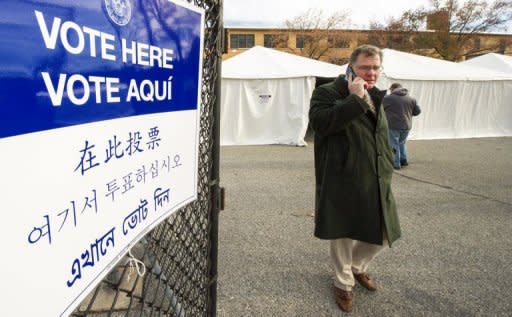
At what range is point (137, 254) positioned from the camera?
314 centimetres

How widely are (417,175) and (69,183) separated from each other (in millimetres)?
6713

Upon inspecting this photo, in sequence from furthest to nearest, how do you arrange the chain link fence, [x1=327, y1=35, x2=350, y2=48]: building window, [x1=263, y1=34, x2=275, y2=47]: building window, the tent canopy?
[x1=263, y1=34, x2=275, y2=47]: building window
[x1=327, y1=35, x2=350, y2=48]: building window
the tent canopy
the chain link fence

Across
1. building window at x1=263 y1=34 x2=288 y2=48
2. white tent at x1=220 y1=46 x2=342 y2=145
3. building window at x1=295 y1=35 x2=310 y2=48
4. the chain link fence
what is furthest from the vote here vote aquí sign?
building window at x1=263 y1=34 x2=288 y2=48

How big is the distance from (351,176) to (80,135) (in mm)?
1800

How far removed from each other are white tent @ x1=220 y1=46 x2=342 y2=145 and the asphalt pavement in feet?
12.2

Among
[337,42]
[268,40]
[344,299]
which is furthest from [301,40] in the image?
[344,299]

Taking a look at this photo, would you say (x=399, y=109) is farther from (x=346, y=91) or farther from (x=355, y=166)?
(x=355, y=166)

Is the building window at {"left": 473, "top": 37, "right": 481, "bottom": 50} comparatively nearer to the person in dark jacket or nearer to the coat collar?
the person in dark jacket

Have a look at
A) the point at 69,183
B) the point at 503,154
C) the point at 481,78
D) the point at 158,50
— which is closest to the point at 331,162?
the point at 158,50

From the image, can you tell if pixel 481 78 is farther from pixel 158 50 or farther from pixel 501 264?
pixel 158 50

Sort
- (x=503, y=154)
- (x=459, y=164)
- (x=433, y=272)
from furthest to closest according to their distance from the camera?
(x=503, y=154) < (x=459, y=164) < (x=433, y=272)

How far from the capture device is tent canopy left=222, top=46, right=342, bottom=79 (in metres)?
9.74

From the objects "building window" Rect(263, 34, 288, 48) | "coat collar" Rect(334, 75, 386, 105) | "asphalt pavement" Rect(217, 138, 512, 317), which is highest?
"building window" Rect(263, 34, 288, 48)

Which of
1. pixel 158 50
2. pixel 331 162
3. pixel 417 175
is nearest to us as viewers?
pixel 158 50
